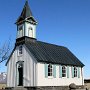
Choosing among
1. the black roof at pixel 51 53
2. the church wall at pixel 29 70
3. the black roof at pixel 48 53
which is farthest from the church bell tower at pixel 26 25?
the church wall at pixel 29 70

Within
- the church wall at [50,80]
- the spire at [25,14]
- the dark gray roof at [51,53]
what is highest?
the spire at [25,14]

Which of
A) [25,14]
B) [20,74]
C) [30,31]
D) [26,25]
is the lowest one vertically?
[20,74]

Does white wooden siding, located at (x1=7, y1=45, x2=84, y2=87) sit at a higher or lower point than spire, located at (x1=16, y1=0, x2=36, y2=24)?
lower

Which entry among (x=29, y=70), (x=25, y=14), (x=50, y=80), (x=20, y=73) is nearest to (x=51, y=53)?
(x=50, y=80)

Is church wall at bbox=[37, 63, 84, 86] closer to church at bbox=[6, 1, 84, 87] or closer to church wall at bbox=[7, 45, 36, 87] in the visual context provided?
church at bbox=[6, 1, 84, 87]

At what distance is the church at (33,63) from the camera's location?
30.9m

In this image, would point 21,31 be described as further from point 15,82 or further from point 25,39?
point 15,82

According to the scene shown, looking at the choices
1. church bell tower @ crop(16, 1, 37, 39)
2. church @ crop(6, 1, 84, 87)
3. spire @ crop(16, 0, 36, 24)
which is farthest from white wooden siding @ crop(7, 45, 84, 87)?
spire @ crop(16, 0, 36, 24)

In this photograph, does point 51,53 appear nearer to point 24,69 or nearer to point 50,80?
point 50,80

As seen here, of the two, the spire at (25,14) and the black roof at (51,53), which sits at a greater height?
the spire at (25,14)

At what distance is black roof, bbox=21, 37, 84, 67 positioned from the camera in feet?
105

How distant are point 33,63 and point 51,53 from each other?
199 inches

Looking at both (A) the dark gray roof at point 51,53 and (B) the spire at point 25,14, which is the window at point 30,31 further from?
(B) the spire at point 25,14

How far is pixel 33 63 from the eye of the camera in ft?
101
